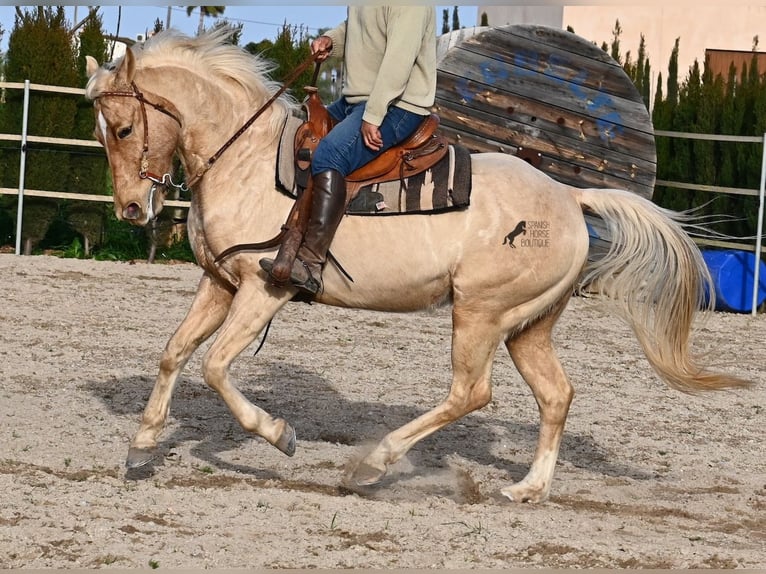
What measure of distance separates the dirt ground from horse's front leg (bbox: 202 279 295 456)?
0.29m

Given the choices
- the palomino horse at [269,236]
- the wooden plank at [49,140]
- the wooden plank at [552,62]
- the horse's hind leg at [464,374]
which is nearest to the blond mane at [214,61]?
the palomino horse at [269,236]

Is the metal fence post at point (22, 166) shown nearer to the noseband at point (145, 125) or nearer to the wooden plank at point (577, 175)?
the wooden plank at point (577, 175)

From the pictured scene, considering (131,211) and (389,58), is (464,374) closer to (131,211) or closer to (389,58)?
(389,58)

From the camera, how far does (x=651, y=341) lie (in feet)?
20.0

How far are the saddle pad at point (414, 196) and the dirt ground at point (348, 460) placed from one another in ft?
3.82

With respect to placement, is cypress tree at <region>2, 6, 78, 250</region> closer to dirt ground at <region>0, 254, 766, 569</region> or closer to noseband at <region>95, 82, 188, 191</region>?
dirt ground at <region>0, 254, 766, 569</region>

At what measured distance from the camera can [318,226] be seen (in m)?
5.42

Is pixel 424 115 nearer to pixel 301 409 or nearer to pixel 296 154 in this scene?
pixel 296 154

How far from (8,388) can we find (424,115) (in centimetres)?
347

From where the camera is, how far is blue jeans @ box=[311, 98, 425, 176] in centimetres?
545

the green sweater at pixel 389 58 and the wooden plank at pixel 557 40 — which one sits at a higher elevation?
the wooden plank at pixel 557 40

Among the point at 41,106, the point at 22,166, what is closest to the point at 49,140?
the point at 22,166

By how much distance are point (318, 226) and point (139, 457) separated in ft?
4.50

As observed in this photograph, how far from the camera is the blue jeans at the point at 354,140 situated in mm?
5453
